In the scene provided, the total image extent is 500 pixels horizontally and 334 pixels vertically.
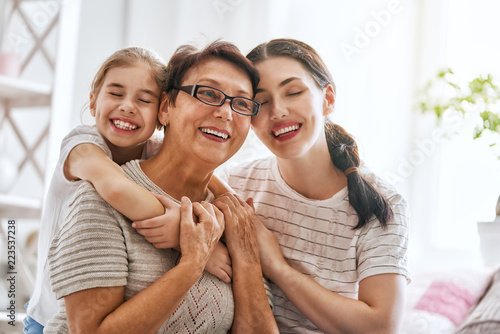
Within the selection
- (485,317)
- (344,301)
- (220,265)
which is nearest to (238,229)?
(220,265)

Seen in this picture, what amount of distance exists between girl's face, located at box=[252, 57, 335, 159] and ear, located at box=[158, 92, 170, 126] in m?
0.25

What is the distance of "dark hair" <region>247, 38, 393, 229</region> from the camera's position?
1.54 metres

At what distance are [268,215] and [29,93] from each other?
170cm

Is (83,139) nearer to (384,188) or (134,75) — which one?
(134,75)

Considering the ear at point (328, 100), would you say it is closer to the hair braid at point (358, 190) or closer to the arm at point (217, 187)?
the hair braid at point (358, 190)

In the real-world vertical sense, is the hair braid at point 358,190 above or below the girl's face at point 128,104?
below

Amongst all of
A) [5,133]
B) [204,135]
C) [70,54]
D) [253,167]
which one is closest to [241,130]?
[204,135]

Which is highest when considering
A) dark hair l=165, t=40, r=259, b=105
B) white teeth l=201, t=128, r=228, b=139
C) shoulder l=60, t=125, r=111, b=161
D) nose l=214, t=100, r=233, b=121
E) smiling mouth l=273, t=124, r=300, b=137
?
dark hair l=165, t=40, r=259, b=105

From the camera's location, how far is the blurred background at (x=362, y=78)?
284 centimetres

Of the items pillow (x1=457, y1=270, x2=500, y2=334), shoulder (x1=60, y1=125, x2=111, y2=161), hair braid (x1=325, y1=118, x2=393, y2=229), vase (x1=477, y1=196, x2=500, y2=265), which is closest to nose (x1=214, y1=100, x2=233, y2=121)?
shoulder (x1=60, y1=125, x2=111, y2=161)

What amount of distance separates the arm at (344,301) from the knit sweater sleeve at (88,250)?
Answer: 0.45m

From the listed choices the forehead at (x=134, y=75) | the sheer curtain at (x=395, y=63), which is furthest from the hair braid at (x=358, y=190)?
the sheer curtain at (x=395, y=63)

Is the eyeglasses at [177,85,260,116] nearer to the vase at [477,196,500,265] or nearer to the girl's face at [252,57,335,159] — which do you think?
the girl's face at [252,57,335,159]

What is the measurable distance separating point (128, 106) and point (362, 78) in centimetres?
190
